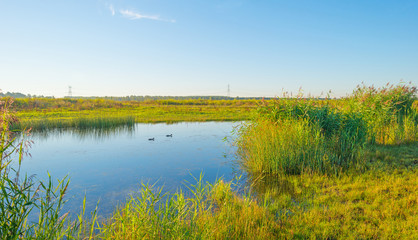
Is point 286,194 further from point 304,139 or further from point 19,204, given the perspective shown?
point 19,204

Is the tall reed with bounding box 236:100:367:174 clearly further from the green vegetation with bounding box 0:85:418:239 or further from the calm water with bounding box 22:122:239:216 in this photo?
the calm water with bounding box 22:122:239:216

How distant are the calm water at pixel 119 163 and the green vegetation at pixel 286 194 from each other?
1.03 metres

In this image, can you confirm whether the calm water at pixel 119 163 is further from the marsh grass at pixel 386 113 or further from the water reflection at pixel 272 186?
the marsh grass at pixel 386 113

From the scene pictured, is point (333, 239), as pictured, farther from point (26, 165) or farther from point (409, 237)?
point (26, 165)

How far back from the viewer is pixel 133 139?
63.6 ft

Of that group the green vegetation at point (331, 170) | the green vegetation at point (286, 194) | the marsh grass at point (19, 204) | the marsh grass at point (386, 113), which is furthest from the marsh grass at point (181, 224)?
the marsh grass at point (386, 113)

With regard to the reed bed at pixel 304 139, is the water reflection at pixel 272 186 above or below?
below

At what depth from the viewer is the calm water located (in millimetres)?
8648

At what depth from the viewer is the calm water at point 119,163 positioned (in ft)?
28.4

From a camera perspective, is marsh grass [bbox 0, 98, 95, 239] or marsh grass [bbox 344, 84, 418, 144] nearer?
marsh grass [bbox 0, 98, 95, 239]

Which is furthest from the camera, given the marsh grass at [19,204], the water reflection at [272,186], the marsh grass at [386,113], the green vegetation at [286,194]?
the marsh grass at [386,113]

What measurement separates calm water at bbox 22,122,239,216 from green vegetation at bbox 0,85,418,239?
103 cm

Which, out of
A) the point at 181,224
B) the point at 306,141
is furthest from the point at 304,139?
the point at 181,224

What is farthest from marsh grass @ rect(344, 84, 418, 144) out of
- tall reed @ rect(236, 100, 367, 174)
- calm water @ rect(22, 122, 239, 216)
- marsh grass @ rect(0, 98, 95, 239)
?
marsh grass @ rect(0, 98, 95, 239)
